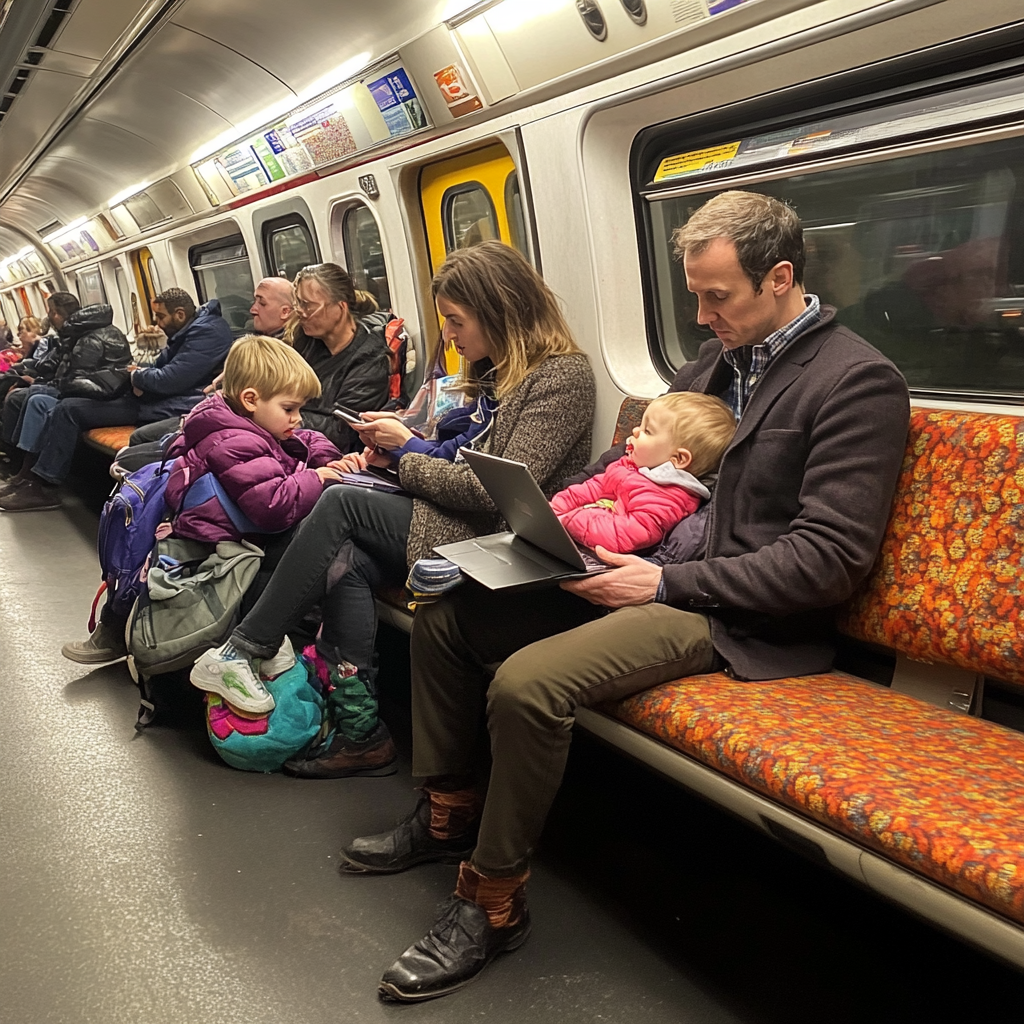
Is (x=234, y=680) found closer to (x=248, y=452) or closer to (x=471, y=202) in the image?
(x=248, y=452)

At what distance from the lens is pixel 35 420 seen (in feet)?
25.2

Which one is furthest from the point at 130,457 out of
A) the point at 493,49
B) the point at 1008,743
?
the point at 1008,743

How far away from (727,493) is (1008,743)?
2.63 feet

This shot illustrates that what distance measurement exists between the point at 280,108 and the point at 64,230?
29.6 ft

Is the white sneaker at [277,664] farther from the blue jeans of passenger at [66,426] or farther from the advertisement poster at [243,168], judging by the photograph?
the blue jeans of passenger at [66,426]

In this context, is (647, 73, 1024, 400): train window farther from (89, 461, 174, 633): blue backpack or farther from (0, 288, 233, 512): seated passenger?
(0, 288, 233, 512): seated passenger

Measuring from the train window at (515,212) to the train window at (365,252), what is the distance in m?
1.46

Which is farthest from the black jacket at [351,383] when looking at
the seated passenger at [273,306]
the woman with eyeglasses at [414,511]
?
the woman with eyeglasses at [414,511]

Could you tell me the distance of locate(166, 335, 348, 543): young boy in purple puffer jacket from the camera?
332 centimetres

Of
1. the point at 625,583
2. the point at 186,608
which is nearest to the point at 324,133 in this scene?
the point at 186,608

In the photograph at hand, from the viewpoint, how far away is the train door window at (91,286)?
13.3 metres

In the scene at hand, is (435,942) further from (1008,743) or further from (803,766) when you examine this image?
(1008,743)

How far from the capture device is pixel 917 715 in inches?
82.7

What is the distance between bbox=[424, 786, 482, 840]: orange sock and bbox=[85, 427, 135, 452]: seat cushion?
5156mm
